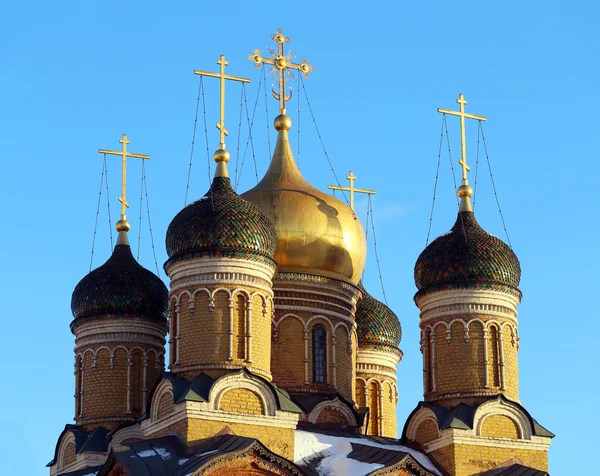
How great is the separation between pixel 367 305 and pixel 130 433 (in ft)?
18.9

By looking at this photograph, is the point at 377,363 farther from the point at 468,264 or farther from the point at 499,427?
the point at 499,427

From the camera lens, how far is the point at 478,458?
1022 inches

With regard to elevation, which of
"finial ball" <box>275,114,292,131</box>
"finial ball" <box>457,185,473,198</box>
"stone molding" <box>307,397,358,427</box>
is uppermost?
"finial ball" <box>275,114,292,131</box>

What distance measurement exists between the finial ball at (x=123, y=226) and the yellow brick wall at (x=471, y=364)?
23.1 feet

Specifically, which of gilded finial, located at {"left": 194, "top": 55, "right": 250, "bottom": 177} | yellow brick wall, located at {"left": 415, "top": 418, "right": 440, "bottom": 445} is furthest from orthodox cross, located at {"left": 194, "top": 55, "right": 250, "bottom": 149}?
yellow brick wall, located at {"left": 415, "top": 418, "right": 440, "bottom": 445}

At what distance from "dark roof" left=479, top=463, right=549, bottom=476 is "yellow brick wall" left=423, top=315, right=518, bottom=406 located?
126 centimetres

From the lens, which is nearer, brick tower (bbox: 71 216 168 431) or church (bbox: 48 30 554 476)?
church (bbox: 48 30 554 476)

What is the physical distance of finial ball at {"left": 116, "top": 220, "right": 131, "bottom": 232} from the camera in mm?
30953

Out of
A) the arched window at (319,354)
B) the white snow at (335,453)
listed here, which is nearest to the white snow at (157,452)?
the white snow at (335,453)

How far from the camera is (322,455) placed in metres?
25.4

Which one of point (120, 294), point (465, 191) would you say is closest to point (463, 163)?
point (465, 191)

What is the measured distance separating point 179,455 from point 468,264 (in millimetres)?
6178

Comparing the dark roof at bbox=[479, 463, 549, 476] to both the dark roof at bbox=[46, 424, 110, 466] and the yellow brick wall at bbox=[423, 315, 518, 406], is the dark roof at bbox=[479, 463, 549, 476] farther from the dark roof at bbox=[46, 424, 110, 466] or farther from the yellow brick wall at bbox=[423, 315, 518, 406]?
the dark roof at bbox=[46, 424, 110, 466]

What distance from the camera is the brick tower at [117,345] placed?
2903 centimetres
